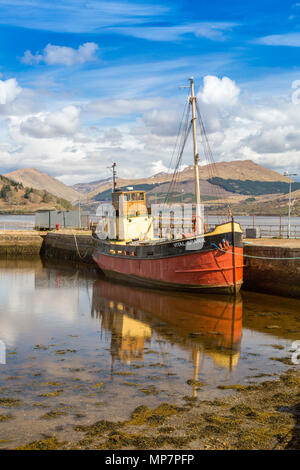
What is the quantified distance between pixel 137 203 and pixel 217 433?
23.2m

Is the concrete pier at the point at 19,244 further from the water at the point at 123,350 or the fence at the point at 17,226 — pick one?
the water at the point at 123,350

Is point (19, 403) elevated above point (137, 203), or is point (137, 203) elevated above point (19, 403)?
point (137, 203)

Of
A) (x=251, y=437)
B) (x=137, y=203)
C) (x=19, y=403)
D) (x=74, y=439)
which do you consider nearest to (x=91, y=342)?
(x=19, y=403)

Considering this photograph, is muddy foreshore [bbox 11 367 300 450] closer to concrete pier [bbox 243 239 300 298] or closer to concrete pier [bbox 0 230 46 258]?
concrete pier [bbox 243 239 300 298]

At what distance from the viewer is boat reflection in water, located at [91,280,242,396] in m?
13.8

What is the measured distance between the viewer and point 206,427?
8086 mm

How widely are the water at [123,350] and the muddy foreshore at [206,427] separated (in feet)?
1.20

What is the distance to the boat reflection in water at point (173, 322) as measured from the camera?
1381cm

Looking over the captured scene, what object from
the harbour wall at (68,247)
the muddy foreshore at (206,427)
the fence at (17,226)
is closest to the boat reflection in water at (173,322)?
the muddy foreshore at (206,427)

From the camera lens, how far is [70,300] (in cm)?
2405

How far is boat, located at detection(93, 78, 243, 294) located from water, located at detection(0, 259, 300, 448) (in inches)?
35.2

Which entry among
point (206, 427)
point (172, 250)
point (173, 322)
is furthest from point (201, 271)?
point (206, 427)

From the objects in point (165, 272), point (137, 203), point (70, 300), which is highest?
point (137, 203)

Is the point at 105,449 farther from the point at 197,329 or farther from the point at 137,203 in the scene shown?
the point at 137,203
